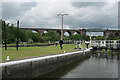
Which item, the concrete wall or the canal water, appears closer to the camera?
the concrete wall

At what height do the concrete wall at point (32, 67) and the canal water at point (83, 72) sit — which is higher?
the concrete wall at point (32, 67)

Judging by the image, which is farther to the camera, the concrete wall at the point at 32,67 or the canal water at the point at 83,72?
the canal water at the point at 83,72

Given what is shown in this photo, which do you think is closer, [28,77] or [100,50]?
[28,77]

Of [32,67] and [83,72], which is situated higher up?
[32,67]

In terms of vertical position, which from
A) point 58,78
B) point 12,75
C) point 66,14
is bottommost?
point 58,78

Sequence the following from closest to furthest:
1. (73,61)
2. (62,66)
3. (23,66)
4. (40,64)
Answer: (23,66), (40,64), (62,66), (73,61)

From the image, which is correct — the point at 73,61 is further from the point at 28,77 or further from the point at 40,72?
the point at 28,77

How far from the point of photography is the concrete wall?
32.7ft

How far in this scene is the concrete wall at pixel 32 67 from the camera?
9.96 m

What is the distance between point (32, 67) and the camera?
39.9ft

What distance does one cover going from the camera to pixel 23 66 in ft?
36.8

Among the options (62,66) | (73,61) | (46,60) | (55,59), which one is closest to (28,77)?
(46,60)

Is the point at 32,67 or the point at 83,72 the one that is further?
the point at 83,72

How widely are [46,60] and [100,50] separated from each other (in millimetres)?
32082
